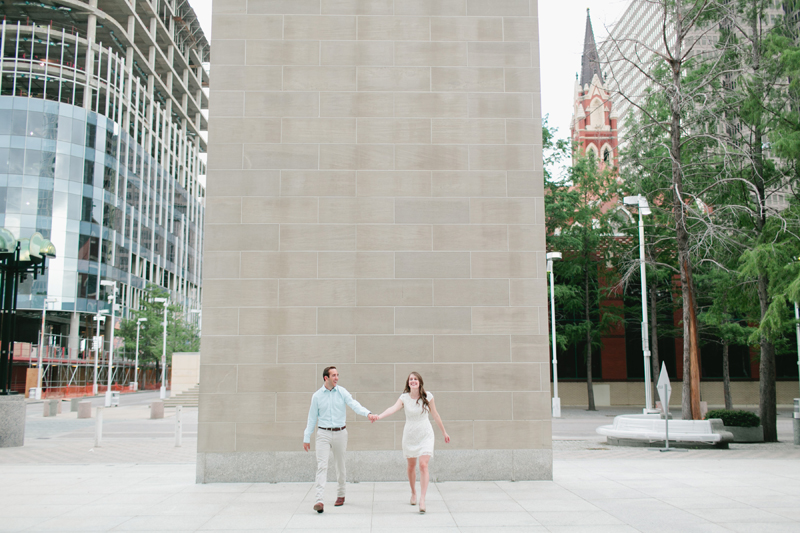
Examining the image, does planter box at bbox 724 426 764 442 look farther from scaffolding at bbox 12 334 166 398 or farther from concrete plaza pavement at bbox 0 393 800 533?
scaffolding at bbox 12 334 166 398

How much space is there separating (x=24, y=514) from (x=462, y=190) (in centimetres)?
815

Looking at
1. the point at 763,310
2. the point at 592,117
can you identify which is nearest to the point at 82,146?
the point at 763,310

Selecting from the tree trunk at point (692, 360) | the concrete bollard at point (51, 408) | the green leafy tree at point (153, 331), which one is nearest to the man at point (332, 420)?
the tree trunk at point (692, 360)

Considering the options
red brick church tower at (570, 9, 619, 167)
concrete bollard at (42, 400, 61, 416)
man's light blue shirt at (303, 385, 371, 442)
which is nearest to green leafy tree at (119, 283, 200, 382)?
concrete bollard at (42, 400, 61, 416)

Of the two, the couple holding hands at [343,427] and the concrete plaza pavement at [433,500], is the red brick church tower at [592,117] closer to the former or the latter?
the concrete plaza pavement at [433,500]

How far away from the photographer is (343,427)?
29.6 ft

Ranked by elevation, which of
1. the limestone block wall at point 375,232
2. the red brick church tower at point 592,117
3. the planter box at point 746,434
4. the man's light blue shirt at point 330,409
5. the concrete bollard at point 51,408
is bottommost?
the concrete bollard at point 51,408

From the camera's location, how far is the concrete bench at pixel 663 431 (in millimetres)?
17719

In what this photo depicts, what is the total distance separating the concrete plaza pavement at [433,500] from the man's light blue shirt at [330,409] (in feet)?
3.74

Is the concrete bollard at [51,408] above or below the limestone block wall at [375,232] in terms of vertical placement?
below

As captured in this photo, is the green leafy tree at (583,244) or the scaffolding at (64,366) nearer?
the green leafy tree at (583,244)

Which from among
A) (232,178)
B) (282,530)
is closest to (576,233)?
(232,178)

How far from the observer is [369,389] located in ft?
35.6

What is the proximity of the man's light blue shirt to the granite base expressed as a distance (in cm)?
195
